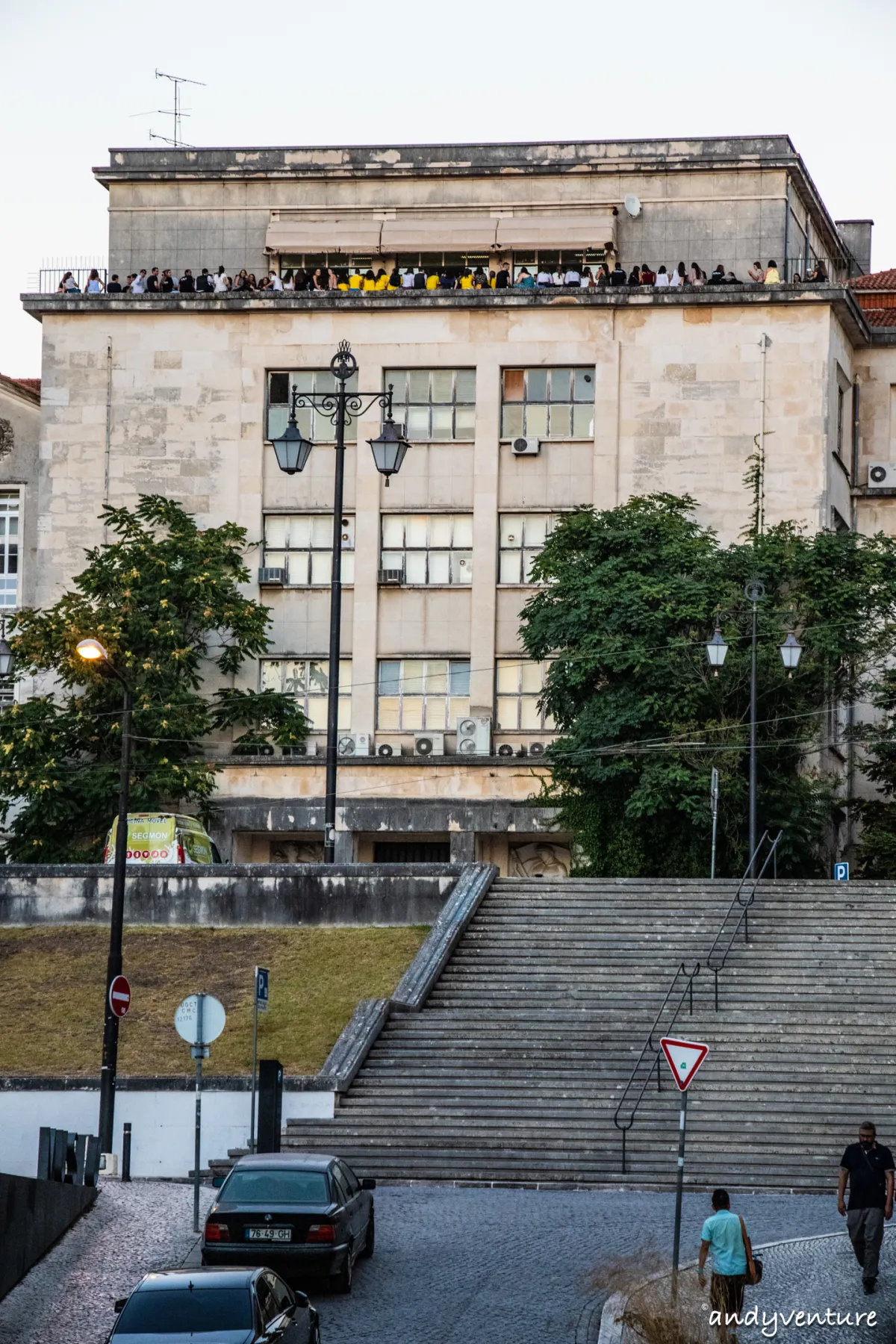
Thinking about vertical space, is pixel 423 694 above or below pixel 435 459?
below

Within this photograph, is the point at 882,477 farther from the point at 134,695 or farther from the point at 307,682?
the point at 134,695

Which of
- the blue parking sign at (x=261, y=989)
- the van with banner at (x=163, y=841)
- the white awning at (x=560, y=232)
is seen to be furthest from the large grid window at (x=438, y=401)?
the blue parking sign at (x=261, y=989)

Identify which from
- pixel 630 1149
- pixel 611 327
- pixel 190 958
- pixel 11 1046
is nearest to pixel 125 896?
pixel 190 958

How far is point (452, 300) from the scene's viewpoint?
57.7 metres

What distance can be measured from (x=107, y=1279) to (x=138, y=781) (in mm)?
31945

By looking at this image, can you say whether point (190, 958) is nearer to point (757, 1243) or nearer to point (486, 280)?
point (757, 1243)

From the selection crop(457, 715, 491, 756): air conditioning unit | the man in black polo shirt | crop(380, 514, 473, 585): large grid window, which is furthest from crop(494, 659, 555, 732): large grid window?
the man in black polo shirt

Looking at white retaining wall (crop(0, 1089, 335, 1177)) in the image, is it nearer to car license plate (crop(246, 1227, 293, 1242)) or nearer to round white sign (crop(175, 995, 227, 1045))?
round white sign (crop(175, 995, 227, 1045))

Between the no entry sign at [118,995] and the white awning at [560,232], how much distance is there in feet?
117

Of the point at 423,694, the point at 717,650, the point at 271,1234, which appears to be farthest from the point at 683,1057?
the point at 423,694

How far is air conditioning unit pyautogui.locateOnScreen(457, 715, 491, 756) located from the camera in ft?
185

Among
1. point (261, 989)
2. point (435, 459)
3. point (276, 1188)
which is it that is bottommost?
point (276, 1188)

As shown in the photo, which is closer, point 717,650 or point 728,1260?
point 728,1260

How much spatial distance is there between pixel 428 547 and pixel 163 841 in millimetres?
16179
